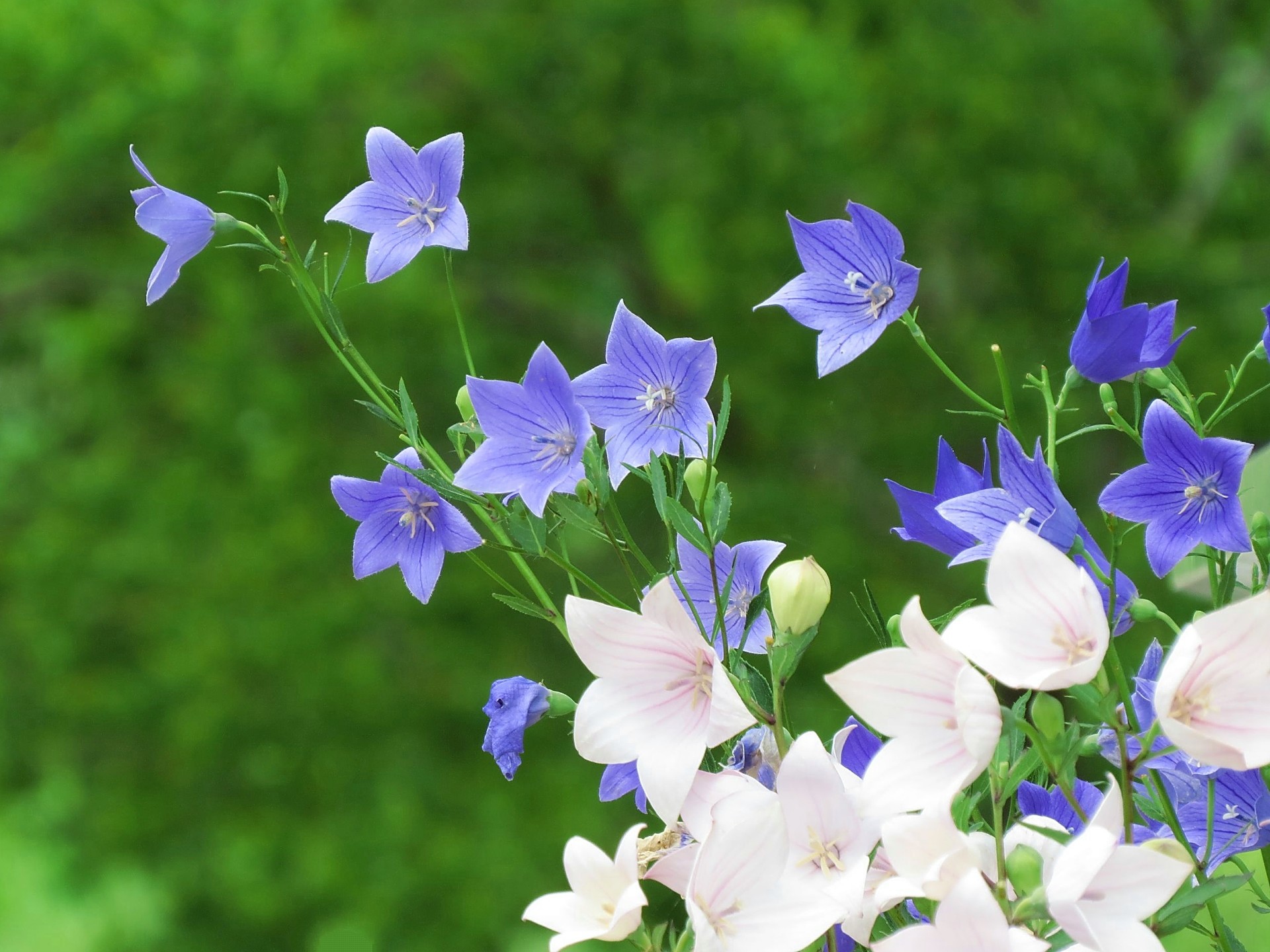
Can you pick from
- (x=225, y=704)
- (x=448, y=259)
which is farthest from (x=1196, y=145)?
(x=448, y=259)

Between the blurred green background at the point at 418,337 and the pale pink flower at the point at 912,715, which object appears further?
the blurred green background at the point at 418,337

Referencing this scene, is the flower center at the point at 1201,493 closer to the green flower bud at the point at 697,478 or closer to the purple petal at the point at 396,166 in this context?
the green flower bud at the point at 697,478

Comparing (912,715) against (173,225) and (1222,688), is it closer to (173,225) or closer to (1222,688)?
(1222,688)

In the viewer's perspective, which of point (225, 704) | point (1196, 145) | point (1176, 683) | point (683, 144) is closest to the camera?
point (1176, 683)

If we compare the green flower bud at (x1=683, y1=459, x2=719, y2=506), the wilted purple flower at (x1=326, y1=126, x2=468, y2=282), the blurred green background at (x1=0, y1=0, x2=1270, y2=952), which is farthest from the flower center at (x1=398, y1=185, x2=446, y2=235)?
the blurred green background at (x1=0, y1=0, x2=1270, y2=952)

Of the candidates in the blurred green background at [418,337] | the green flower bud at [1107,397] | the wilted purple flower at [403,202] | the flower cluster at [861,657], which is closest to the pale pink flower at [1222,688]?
the flower cluster at [861,657]

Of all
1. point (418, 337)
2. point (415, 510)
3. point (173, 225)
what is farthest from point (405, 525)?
point (418, 337)

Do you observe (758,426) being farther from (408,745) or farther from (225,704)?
(225,704)
